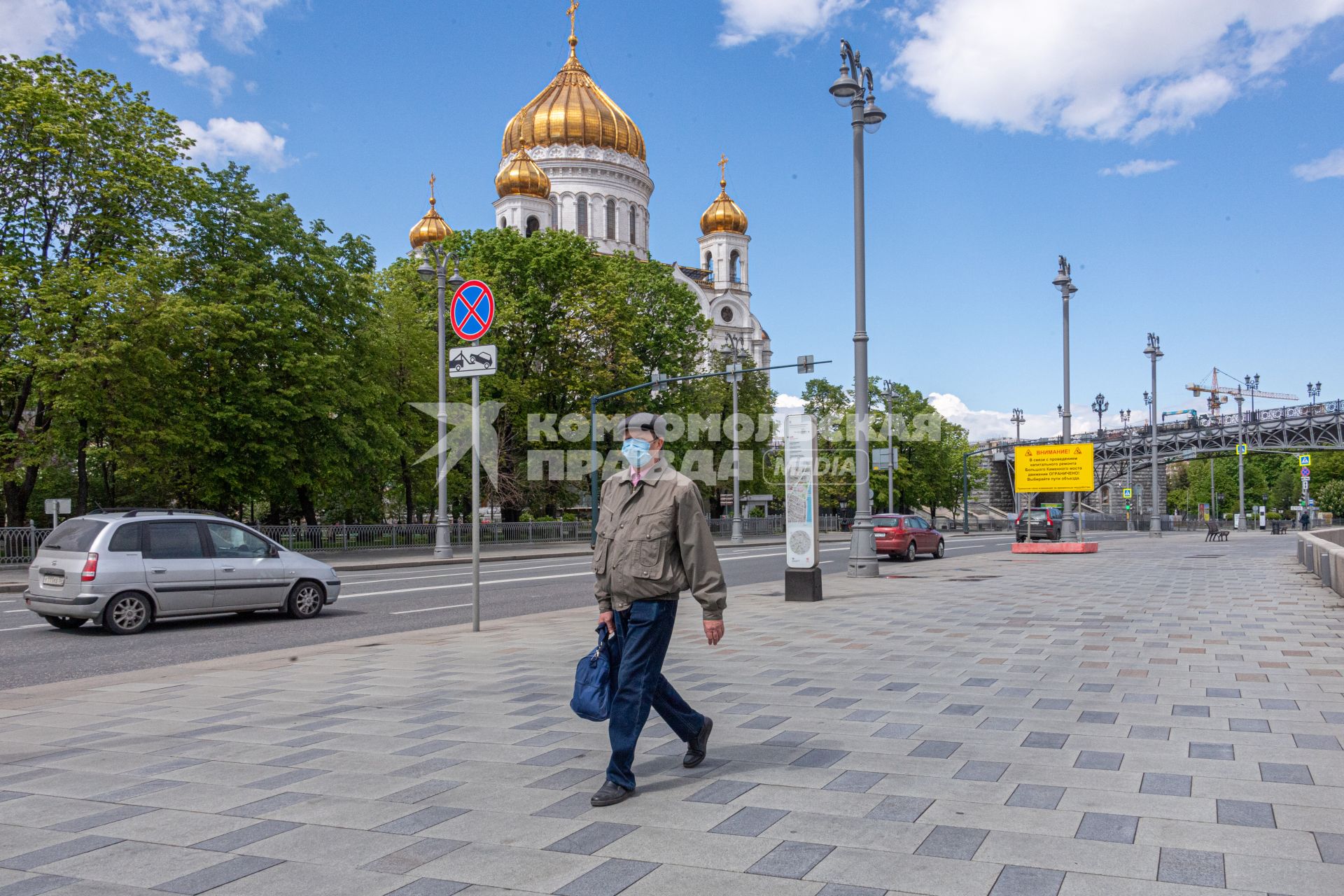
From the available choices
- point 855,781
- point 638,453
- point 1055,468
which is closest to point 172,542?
point 638,453

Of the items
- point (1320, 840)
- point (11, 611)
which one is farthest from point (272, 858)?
point (11, 611)

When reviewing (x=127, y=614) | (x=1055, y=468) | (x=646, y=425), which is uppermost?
(x=1055, y=468)

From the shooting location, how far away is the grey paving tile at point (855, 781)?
495cm

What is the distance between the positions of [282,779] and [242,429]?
1083 inches

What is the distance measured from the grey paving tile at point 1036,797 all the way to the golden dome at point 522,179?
69.4 meters

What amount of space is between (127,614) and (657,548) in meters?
10.2

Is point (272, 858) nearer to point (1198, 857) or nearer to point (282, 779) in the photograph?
point (282, 779)

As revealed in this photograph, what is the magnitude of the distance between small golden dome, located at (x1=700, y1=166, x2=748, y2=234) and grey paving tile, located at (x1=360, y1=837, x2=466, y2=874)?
93.7 m

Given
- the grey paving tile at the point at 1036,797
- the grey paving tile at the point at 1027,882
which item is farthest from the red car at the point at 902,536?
the grey paving tile at the point at 1027,882

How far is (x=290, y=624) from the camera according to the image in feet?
44.4

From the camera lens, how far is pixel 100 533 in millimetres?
12352

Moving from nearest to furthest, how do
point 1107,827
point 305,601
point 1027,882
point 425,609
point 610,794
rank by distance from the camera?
point 1027,882
point 1107,827
point 610,794
point 305,601
point 425,609

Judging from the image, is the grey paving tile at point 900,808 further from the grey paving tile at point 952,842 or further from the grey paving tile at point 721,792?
the grey paving tile at point 721,792

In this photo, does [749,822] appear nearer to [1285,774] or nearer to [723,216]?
[1285,774]
